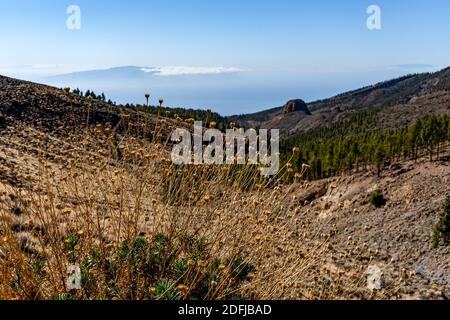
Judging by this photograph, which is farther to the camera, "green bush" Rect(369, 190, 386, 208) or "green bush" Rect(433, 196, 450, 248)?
"green bush" Rect(369, 190, 386, 208)

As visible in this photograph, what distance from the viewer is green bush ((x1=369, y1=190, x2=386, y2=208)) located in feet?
135

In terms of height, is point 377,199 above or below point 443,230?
below

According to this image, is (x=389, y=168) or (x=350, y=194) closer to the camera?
(x=350, y=194)

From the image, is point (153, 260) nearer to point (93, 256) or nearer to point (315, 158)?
point (93, 256)

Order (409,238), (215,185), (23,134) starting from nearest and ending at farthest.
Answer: (215,185) → (409,238) → (23,134)

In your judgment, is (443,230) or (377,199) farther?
(377,199)

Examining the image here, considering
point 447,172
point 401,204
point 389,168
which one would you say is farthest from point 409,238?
point 389,168

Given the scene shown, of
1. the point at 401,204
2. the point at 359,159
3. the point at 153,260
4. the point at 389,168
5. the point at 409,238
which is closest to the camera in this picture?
the point at 153,260

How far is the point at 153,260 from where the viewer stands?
4828mm

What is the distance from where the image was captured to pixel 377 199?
1639 inches

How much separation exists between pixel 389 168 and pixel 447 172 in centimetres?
917

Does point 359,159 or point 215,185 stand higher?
point 215,185

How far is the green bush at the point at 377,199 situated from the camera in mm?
41125

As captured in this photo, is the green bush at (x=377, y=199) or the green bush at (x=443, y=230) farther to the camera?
the green bush at (x=377, y=199)
